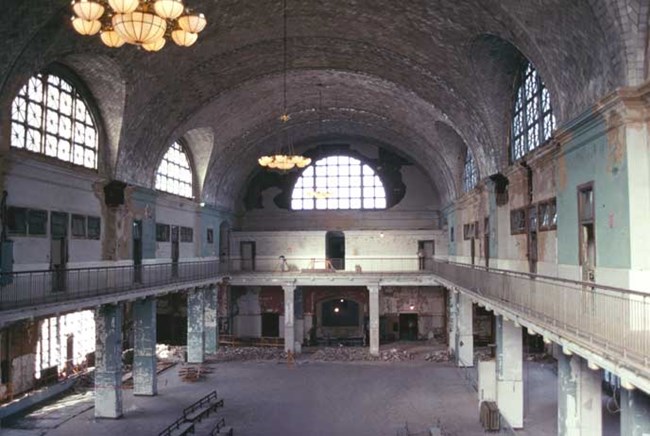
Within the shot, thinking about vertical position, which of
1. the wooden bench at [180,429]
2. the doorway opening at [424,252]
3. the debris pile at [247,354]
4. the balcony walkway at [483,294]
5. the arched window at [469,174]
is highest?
the arched window at [469,174]

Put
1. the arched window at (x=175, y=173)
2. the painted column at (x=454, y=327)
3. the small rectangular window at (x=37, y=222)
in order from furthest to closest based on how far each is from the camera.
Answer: the painted column at (x=454, y=327) → the arched window at (x=175, y=173) → the small rectangular window at (x=37, y=222)

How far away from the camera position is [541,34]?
41.8ft

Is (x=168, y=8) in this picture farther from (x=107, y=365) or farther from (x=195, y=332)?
(x=195, y=332)

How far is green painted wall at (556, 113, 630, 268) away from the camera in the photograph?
10.2 metres

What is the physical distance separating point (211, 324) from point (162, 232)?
7.35 m

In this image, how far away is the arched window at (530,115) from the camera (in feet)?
51.4

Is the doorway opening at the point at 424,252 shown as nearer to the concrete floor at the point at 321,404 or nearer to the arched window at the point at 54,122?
the concrete floor at the point at 321,404

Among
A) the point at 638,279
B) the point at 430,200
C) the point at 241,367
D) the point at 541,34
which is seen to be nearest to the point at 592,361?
the point at 638,279

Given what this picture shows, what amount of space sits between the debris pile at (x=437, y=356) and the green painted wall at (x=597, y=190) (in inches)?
619

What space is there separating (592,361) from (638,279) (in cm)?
171

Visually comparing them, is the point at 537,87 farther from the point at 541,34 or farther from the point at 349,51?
the point at 349,51

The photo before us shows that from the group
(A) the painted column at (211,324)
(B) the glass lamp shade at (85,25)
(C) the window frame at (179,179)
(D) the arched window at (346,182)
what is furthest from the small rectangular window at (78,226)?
(D) the arched window at (346,182)

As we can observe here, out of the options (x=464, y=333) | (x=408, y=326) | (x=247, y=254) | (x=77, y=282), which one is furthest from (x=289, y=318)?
(x=77, y=282)

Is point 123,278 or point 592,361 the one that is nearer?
point 592,361
